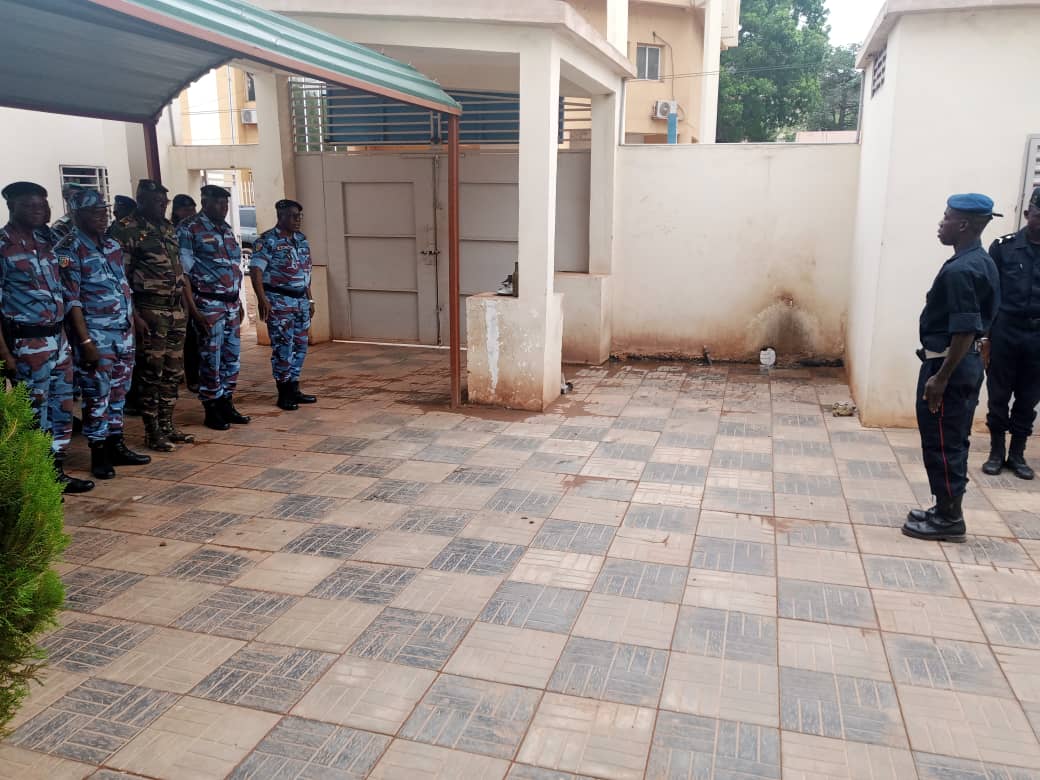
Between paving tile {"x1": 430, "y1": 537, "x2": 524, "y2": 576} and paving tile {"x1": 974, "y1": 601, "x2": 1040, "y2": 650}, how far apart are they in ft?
6.97

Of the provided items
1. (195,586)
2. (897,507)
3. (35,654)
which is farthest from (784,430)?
(35,654)

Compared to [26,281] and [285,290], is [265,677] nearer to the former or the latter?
[26,281]

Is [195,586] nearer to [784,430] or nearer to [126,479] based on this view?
[126,479]

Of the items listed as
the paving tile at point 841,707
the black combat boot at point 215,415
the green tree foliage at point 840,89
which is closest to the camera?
the paving tile at point 841,707

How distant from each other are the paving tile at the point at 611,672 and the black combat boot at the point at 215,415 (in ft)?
13.5

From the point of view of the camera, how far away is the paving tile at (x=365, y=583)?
3729mm

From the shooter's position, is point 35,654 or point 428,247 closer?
point 35,654

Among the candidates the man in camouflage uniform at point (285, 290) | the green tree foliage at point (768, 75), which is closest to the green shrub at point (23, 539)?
the man in camouflage uniform at point (285, 290)

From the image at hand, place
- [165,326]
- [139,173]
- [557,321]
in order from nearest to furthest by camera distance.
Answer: [165,326] < [557,321] < [139,173]

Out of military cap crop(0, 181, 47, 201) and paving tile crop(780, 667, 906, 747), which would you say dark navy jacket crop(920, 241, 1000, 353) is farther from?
military cap crop(0, 181, 47, 201)

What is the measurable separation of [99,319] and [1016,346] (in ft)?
19.1

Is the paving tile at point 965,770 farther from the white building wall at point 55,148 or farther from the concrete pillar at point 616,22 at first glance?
the concrete pillar at point 616,22

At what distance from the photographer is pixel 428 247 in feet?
32.2

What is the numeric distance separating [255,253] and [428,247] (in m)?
3.32
